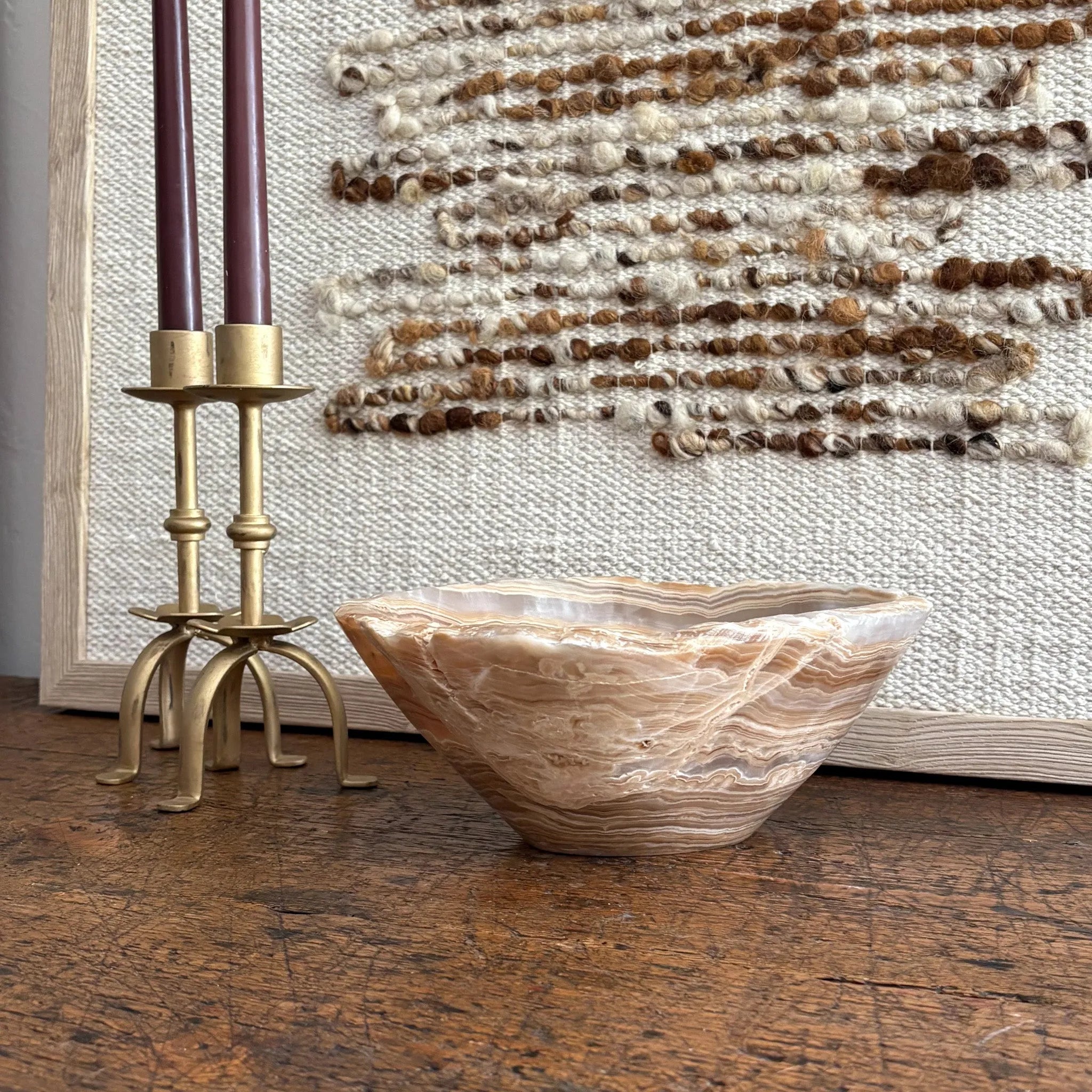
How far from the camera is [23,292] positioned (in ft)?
3.01

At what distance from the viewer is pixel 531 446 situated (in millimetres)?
715

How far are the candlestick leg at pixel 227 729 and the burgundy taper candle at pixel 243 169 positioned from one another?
0.20 metres

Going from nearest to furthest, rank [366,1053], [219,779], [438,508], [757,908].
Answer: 1. [366,1053]
2. [757,908]
3. [219,779]
4. [438,508]

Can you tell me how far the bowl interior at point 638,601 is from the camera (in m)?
0.56

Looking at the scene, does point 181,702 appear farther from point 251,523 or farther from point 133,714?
point 251,523

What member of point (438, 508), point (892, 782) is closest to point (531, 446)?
point (438, 508)

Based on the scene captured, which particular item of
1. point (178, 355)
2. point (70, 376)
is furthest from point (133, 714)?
point (70, 376)

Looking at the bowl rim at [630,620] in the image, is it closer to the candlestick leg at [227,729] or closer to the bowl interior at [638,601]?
the bowl interior at [638,601]

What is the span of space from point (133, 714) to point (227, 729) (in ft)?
0.17

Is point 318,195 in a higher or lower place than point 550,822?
higher

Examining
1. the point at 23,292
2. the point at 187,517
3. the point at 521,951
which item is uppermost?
the point at 23,292

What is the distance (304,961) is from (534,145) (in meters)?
0.53

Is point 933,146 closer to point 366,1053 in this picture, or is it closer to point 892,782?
point 892,782

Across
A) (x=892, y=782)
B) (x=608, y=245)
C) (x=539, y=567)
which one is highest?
(x=608, y=245)
